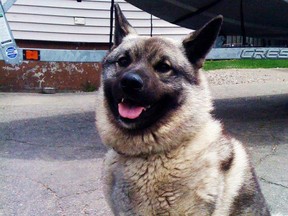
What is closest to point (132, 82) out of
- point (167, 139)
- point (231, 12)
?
point (167, 139)

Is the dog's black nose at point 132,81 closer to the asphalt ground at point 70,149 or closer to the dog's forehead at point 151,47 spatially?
the dog's forehead at point 151,47

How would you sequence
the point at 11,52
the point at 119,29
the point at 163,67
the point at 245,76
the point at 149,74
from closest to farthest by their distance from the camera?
the point at 149,74 < the point at 163,67 < the point at 119,29 < the point at 11,52 < the point at 245,76

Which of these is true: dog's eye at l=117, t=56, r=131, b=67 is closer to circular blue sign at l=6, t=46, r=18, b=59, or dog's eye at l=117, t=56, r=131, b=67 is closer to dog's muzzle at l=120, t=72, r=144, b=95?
dog's muzzle at l=120, t=72, r=144, b=95

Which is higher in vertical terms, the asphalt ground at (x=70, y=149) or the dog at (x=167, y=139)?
the dog at (x=167, y=139)

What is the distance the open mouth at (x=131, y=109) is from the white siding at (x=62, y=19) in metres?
6.09

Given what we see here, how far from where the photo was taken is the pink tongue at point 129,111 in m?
2.45

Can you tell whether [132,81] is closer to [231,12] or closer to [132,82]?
[132,82]

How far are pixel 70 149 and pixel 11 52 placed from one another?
121 centimetres

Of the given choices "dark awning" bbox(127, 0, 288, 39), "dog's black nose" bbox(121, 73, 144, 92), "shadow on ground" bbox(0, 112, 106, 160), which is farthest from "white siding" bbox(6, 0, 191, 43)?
"dog's black nose" bbox(121, 73, 144, 92)

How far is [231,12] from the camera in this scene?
19.1 ft

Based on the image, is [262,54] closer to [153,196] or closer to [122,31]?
[122,31]

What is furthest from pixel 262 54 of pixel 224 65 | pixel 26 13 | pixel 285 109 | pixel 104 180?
pixel 224 65

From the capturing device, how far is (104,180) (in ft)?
8.61

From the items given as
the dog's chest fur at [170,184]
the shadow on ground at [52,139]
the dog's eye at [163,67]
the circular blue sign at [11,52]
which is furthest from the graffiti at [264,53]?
the dog's chest fur at [170,184]
